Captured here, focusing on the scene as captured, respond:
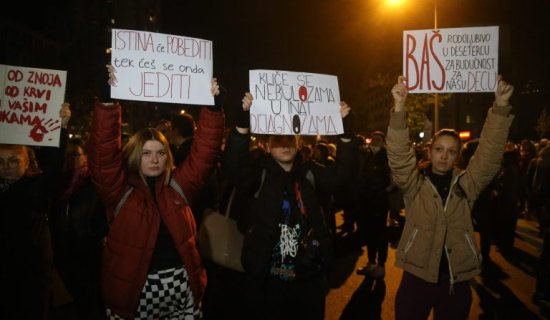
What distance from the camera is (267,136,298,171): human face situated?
3330 mm

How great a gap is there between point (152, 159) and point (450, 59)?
2793 millimetres

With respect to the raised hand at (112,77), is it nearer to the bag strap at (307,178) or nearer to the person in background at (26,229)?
the person in background at (26,229)

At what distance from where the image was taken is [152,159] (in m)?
3.02

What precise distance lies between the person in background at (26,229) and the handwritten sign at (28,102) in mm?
97

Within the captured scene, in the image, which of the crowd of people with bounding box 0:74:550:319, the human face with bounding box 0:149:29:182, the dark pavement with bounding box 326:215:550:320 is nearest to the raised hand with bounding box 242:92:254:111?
the crowd of people with bounding box 0:74:550:319

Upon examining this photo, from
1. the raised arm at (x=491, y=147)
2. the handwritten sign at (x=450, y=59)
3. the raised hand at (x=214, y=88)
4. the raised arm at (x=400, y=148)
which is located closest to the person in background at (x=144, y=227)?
the raised hand at (x=214, y=88)

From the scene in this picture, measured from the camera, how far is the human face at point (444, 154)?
3406 mm

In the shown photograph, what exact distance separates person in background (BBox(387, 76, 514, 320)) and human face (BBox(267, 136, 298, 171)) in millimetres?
734

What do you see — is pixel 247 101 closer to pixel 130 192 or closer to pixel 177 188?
pixel 177 188

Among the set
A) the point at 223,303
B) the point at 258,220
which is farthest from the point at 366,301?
the point at 258,220

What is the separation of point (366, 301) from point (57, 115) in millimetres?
4114

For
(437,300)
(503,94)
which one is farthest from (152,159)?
(503,94)

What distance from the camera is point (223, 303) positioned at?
5367 millimetres

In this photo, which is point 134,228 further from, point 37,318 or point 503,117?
point 503,117
